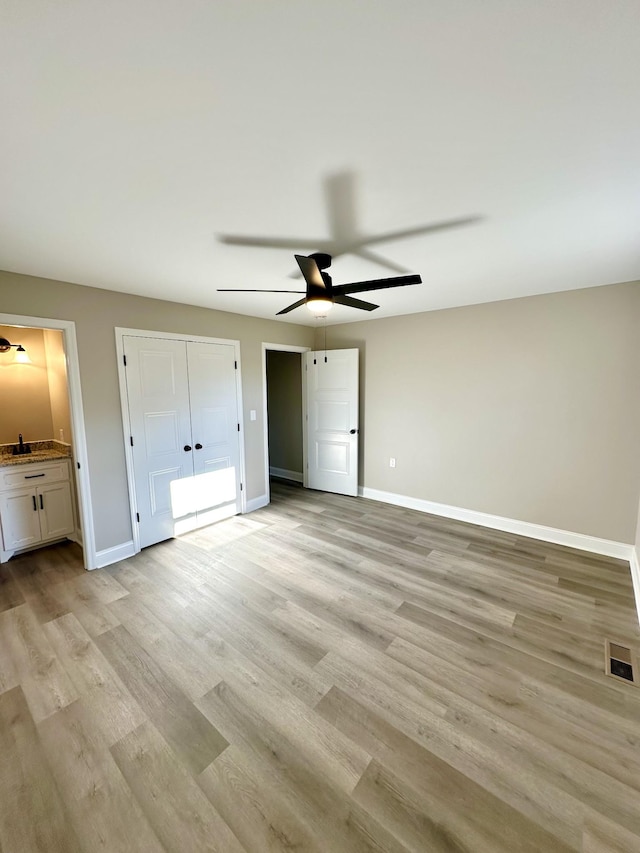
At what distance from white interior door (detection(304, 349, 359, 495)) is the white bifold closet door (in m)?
1.38

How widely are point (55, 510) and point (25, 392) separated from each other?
1389mm

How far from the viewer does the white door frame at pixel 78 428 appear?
2.89 meters

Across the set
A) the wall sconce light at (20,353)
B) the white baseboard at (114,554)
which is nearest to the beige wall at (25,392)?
the wall sconce light at (20,353)

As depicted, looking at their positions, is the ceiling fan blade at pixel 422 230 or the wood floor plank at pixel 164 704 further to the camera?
the ceiling fan blade at pixel 422 230

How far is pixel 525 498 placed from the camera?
374 centimetres

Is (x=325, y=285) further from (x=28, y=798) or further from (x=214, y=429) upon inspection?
(x=28, y=798)

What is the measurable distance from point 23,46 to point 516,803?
3037 mm

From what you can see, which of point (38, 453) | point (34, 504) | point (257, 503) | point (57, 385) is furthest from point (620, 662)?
point (57, 385)

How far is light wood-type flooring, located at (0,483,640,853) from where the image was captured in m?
1.32

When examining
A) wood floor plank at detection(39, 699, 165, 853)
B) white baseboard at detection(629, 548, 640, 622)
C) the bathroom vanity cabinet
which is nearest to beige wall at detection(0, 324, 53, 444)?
the bathroom vanity cabinet

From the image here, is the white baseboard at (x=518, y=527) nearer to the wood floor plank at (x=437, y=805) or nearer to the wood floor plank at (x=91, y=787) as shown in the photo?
the wood floor plank at (x=437, y=805)

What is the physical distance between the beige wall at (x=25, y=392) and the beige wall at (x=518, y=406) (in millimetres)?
3937

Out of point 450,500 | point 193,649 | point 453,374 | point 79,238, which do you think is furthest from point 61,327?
point 450,500

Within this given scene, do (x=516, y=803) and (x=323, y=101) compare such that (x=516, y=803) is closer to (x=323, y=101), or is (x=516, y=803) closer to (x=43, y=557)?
(x=323, y=101)
